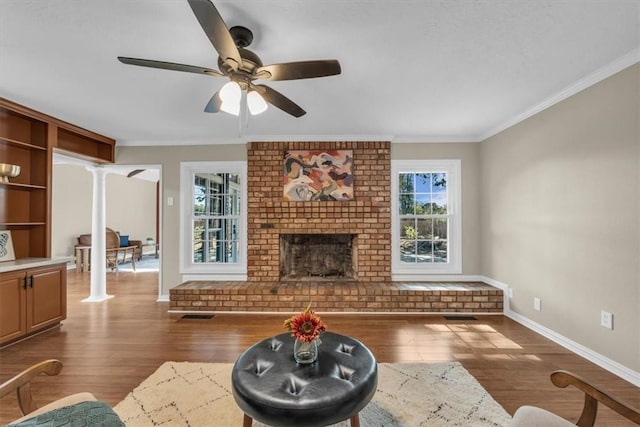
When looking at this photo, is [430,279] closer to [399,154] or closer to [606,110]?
[399,154]

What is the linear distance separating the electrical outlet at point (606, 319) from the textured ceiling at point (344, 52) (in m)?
1.96

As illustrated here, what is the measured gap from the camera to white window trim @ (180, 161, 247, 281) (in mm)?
4199

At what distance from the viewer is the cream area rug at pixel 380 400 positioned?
1.71 metres

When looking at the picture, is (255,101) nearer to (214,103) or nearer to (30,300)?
(214,103)

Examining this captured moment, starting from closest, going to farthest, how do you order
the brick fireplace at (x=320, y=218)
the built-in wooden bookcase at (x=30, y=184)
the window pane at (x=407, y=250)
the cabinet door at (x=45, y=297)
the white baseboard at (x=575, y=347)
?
the white baseboard at (x=575, y=347), the cabinet door at (x=45, y=297), the built-in wooden bookcase at (x=30, y=184), the brick fireplace at (x=320, y=218), the window pane at (x=407, y=250)

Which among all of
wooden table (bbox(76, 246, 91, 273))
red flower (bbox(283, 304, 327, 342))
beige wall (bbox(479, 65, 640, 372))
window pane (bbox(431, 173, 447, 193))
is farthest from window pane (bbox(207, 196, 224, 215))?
wooden table (bbox(76, 246, 91, 273))

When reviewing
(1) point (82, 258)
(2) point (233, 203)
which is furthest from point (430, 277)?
(1) point (82, 258)

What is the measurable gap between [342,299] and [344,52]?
283cm

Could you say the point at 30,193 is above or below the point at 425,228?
above

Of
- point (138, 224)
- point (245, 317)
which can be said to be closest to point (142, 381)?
point (245, 317)

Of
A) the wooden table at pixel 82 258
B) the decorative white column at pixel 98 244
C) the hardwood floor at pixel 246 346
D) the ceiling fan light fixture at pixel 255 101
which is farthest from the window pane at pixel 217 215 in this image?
the wooden table at pixel 82 258

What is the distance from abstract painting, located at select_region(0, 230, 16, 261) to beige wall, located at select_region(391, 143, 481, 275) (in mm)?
4821

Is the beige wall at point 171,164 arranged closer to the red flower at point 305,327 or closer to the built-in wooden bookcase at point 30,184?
the built-in wooden bookcase at point 30,184

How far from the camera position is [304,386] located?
138 centimetres
